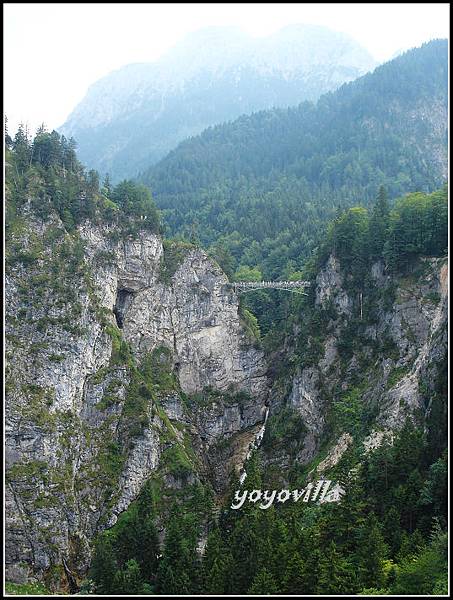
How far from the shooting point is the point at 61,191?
81.6 m

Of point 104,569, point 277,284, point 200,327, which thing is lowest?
point 104,569

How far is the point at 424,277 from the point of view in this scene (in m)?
71.8

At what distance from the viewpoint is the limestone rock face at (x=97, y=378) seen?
6719cm

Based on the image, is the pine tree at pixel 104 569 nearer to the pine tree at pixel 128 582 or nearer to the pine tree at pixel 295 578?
the pine tree at pixel 128 582

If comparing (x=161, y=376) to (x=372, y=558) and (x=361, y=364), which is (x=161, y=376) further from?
(x=372, y=558)

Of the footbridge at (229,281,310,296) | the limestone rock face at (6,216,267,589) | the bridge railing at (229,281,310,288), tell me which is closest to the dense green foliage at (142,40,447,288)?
the footbridge at (229,281,310,296)

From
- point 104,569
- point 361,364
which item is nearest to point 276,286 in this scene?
point 361,364

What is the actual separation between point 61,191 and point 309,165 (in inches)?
3991

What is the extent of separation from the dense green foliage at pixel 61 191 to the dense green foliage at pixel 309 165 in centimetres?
3606

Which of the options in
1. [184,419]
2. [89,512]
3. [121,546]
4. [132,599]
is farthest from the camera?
[184,419]

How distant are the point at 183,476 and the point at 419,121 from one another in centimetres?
12770

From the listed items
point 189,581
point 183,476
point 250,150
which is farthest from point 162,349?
point 250,150

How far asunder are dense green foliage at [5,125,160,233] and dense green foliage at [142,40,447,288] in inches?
1420

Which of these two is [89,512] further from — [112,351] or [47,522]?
[112,351]
